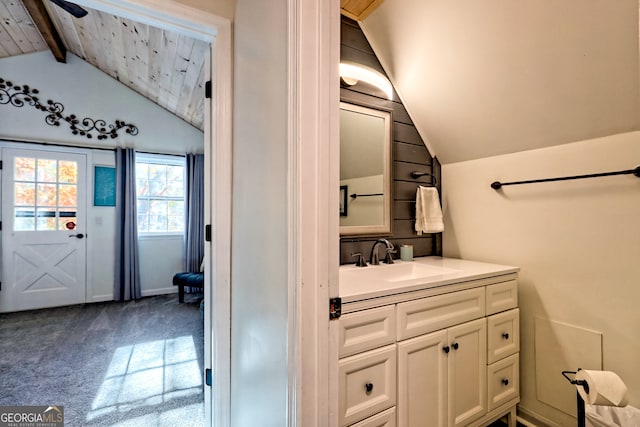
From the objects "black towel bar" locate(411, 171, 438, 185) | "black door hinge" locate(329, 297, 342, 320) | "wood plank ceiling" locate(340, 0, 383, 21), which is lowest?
"black door hinge" locate(329, 297, 342, 320)

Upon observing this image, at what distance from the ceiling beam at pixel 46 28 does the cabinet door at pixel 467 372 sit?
14.0 ft

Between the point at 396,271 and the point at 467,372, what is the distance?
55cm

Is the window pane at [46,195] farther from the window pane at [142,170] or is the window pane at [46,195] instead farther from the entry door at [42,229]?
the window pane at [142,170]

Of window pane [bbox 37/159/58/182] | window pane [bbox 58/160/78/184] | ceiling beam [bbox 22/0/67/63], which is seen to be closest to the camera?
ceiling beam [bbox 22/0/67/63]

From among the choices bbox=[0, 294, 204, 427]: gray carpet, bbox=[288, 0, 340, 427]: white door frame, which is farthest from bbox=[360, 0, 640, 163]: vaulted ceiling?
bbox=[0, 294, 204, 427]: gray carpet

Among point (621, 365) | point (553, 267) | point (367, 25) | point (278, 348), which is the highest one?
point (367, 25)

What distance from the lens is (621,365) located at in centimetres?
131

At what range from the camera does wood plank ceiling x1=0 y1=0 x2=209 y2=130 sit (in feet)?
7.99

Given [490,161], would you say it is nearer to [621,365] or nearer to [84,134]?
[621,365]

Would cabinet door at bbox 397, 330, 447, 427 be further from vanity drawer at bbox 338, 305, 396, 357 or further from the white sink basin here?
the white sink basin

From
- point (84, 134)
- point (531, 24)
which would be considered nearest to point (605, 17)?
point (531, 24)

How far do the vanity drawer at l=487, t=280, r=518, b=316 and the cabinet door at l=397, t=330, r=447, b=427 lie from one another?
375 millimetres

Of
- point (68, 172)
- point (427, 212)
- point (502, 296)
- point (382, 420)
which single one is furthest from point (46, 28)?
point (502, 296)

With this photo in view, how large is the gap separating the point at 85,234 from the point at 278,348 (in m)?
4.24
